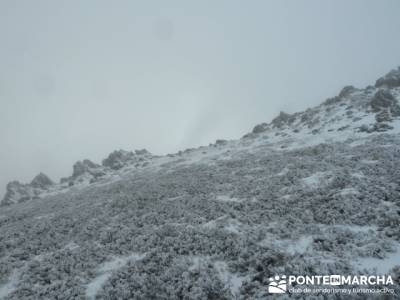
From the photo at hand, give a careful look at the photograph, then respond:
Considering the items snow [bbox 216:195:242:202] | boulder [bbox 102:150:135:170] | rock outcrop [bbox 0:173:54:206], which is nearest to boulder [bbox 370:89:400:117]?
snow [bbox 216:195:242:202]

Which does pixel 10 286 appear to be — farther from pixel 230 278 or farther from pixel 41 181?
pixel 41 181

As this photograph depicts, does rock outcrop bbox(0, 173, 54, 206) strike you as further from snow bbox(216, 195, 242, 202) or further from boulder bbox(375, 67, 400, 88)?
boulder bbox(375, 67, 400, 88)

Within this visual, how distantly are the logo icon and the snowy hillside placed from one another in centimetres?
30

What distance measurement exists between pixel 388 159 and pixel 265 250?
1668 centimetres

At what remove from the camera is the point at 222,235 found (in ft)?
46.0

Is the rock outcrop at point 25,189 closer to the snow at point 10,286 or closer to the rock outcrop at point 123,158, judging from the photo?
the rock outcrop at point 123,158

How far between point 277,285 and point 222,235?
495 cm

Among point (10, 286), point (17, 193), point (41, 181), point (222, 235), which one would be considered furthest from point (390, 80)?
point (41, 181)

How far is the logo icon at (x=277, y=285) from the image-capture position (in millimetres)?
9056

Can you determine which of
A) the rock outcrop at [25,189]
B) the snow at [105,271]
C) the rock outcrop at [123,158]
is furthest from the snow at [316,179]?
the rock outcrop at [123,158]

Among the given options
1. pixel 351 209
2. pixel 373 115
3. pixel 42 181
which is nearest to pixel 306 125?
pixel 373 115

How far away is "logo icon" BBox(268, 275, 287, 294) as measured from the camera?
29.7 ft

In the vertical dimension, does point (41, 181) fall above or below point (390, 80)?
below

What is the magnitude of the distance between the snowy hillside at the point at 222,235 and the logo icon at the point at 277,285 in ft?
1.00
